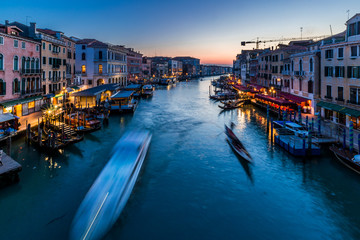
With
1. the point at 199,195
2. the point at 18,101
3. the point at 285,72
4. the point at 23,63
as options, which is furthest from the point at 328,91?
the point at 23,63

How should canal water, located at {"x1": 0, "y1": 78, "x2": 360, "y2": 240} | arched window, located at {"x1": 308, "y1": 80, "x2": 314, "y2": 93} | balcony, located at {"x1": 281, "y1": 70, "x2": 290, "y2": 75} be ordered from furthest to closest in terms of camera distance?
balcony, located at {"x1": 281, "y1": 70, "x2": 290, "y2": 75}, arched window, located at {"x1": 308, "y1": 80, "x2": 314, "y2": 93}, canal water, located at {"x1": 0, "y1": 78, "x2": 360, "y2": 240}

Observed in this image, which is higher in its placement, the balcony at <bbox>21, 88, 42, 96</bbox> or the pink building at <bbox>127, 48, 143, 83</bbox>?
the pink building at <bbox>127, 48, 143, 83</bbox>

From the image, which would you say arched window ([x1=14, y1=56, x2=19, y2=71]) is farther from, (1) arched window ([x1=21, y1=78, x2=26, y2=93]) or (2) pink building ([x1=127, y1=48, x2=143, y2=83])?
(2) pink building ([x1=127, y1=48, x2=143, y2=83])

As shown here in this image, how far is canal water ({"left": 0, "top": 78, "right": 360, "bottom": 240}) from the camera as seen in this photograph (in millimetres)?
10297

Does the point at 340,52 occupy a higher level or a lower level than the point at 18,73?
higher

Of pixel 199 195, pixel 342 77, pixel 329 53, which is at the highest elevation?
pixel 329 53

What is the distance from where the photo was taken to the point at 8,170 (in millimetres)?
12922

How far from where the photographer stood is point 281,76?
39.1 m

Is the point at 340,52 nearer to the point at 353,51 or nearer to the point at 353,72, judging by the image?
the point at 353,51


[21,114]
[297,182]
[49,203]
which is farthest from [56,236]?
[21,114]

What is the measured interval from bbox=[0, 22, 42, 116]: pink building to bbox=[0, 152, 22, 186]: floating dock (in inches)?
418

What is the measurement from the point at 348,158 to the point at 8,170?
20232mm

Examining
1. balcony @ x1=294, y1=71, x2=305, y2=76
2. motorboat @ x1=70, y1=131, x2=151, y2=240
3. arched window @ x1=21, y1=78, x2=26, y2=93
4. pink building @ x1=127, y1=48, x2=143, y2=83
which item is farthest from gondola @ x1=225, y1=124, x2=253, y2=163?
pink building @ x1=127, y1=48, x2=143, y2=83

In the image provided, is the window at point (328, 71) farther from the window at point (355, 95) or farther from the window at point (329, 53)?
the window at point (355, 95)
